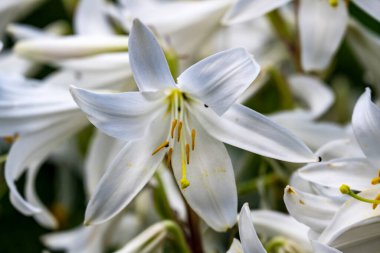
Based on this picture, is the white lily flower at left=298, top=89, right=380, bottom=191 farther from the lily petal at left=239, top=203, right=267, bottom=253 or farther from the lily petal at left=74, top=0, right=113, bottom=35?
the lily petal at left=74, top=0, right=113, bottom=35

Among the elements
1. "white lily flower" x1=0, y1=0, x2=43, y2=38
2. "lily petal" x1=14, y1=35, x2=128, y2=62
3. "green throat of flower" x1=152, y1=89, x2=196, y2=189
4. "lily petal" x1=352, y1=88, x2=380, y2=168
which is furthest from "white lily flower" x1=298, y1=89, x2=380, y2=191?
"white lily flower" x1=0, y1=0, x2=43, y2=38

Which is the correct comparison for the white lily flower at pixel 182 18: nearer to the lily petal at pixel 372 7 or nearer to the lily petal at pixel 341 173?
the lily petal at pixel 372 7

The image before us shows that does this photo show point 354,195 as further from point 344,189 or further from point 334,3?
point 334,3

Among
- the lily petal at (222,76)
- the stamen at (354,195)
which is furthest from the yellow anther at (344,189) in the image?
the lily petal at (222,76)

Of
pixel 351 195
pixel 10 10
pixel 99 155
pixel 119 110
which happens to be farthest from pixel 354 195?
pixel 10 10

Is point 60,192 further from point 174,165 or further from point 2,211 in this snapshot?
point 174,165

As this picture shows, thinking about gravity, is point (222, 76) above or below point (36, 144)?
above
